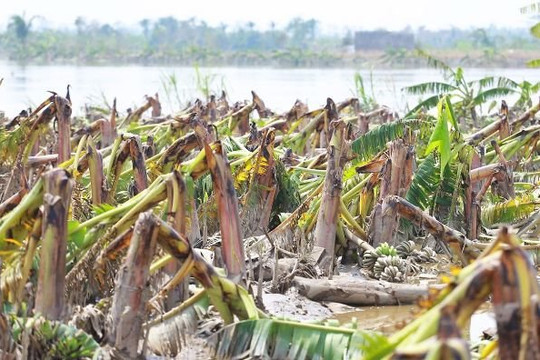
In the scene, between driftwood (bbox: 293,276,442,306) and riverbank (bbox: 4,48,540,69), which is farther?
riverbank (bbox: 4,48,540,69)

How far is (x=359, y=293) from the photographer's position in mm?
7516

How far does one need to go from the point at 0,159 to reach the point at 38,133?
0.38m

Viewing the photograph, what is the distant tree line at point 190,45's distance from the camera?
75.8m

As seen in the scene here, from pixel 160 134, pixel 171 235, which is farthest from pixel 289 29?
pixel 171 235

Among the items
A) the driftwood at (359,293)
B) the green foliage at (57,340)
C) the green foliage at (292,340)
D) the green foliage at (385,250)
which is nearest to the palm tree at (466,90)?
the green foliage at (385,250)

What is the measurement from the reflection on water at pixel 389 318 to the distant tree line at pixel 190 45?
30.5 metres

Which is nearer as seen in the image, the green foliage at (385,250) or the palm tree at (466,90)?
the green foliage at (385,250)

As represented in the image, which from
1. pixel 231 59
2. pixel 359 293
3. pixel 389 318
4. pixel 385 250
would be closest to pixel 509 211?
pixel 385 250

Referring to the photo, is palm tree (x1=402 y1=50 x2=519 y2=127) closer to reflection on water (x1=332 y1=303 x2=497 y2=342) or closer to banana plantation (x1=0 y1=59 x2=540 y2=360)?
banana plantation (x1=0 y1=59 x2=540 y2=360)

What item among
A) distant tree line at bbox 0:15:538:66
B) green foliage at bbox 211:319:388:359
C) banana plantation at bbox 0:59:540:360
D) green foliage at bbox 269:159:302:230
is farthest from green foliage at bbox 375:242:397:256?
distant tree line at bbox 0:15:538:66

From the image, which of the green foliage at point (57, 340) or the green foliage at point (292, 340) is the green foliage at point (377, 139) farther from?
the green foliage at point (57, 340)

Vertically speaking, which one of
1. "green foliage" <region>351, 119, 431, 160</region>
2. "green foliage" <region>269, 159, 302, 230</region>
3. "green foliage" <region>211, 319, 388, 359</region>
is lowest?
"green foliage" <region>269, 159, 302, 230</region>

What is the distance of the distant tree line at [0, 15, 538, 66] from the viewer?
75812 mm

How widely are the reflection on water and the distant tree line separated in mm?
30525
